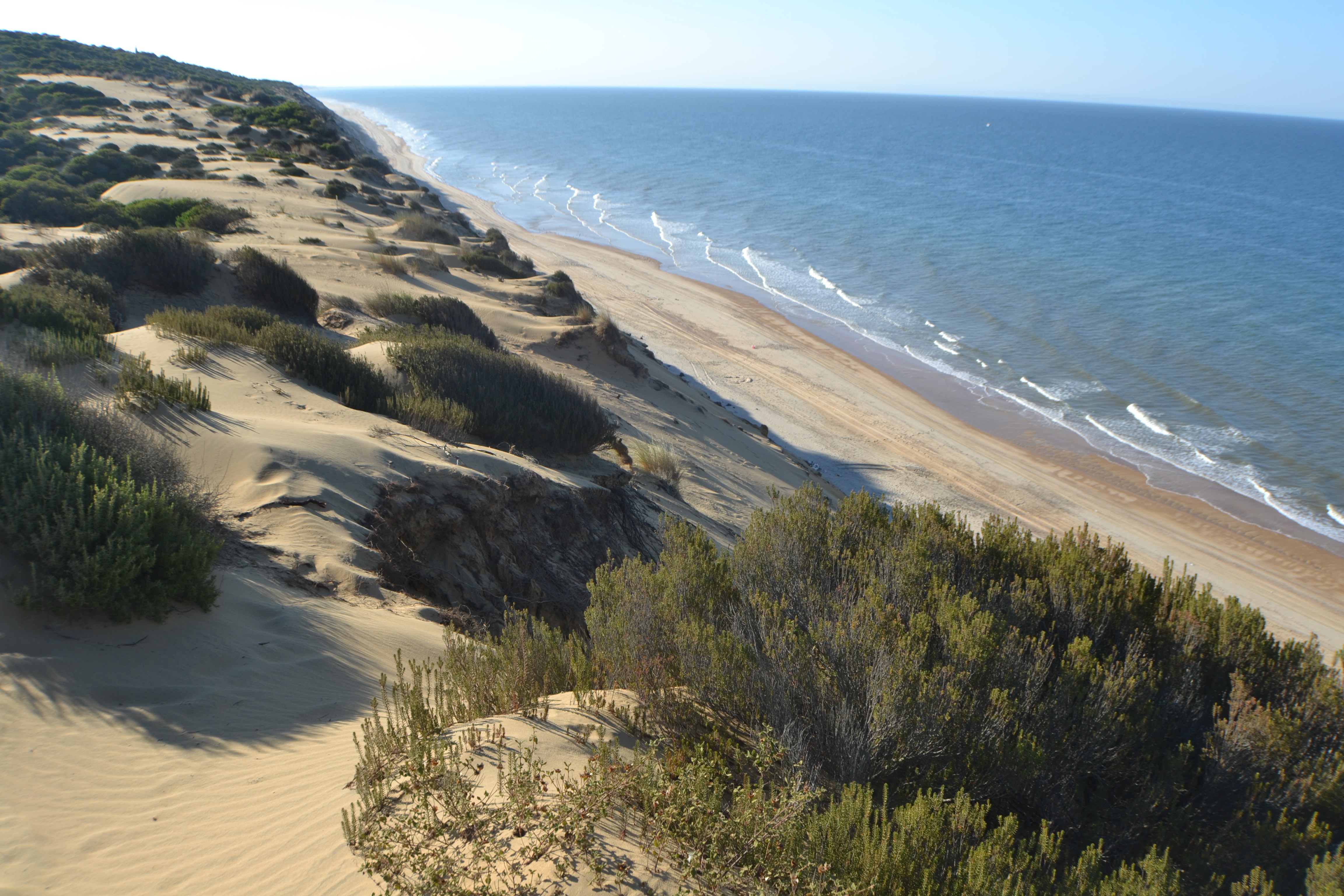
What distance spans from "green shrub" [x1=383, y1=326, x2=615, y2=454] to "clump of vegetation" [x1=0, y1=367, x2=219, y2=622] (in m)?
4.88

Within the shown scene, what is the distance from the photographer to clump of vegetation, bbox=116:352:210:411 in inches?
280

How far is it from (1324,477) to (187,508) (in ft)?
77.6

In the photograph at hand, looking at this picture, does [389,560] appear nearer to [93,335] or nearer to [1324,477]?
[93,335]

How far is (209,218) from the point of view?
1948 centimetres

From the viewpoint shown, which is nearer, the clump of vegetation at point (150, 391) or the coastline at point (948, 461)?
A: the clump of vegetation at point (150, 391)

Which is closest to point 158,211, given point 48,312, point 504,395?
point 48,312

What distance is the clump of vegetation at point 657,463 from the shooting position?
1190cm

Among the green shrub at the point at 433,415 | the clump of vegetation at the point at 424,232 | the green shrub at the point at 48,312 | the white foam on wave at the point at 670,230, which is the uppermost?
the white foam on wave at the point at 670,230

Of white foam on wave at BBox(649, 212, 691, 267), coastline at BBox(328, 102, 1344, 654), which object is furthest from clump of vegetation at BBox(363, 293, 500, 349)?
white foam on wave at BBox(649, 212, 691, 267)

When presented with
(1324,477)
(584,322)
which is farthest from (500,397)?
(1324,477)

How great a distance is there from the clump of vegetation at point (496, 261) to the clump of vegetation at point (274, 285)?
8.07m

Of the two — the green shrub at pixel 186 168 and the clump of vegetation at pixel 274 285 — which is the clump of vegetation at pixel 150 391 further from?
the green shrub at pixel 186 168

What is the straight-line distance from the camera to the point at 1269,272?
38.6 meters

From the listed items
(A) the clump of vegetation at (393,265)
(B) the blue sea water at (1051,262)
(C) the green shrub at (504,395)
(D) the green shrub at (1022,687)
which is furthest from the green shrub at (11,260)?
(B) the blue sea water at (1051,262)
